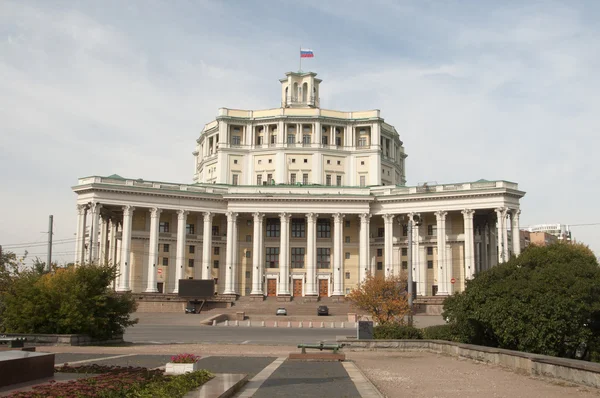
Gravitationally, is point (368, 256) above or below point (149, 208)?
below

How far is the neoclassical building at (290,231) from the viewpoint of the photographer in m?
90.0

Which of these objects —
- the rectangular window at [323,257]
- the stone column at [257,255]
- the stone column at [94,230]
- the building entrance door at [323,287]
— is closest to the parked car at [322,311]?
the stone column at [257,255]

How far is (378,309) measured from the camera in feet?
→ 179

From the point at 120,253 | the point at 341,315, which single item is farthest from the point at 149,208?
the point at 341,315

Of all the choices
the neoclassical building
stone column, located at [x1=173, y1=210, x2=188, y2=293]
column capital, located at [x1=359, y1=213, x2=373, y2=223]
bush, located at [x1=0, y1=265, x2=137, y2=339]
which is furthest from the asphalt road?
column capital, located at [x1=359, y1=213, x2=373, y2=223]

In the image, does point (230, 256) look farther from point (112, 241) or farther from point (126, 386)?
point (126, 386)

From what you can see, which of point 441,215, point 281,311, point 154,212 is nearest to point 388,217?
point 441,215

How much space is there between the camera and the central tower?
115438mm

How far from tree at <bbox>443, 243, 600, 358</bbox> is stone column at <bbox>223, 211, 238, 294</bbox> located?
60.4 m

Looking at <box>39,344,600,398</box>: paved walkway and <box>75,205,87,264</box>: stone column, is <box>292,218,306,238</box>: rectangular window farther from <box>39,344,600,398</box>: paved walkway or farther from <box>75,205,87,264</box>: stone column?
<box>39,344,600,398</box>: paved walkway

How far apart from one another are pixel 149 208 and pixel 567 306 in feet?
233

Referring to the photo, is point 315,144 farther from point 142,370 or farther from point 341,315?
point 142,370

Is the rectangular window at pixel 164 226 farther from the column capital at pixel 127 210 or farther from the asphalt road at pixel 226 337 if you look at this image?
the asphalt road at pixel 226 337

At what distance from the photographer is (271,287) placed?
97.8 meters
